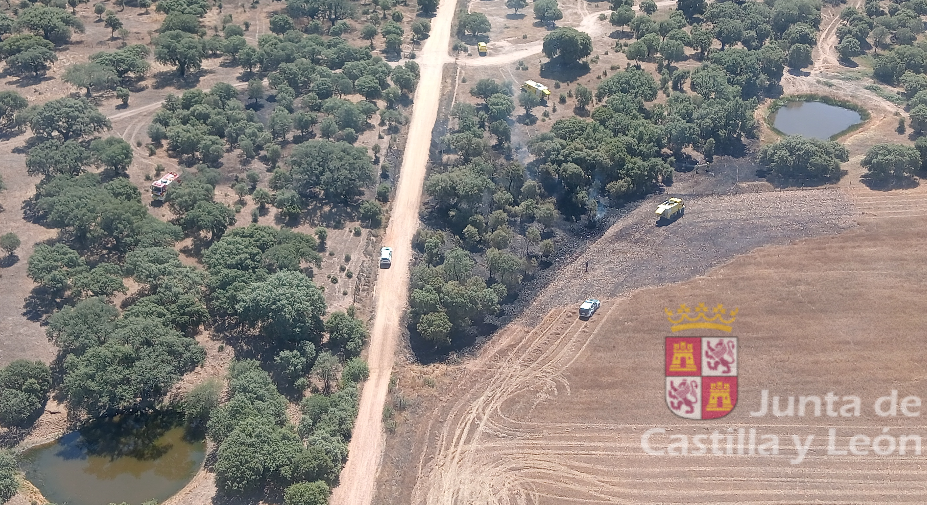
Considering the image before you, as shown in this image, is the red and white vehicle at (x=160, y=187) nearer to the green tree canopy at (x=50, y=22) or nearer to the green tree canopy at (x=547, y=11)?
the green tree canopy at (x=50, y=22)

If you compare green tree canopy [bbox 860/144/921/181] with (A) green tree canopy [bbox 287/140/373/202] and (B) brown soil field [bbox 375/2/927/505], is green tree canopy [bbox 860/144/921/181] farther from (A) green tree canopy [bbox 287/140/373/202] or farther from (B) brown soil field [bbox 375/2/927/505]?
(A) green tree canopy [bbox 287/140/373/202]

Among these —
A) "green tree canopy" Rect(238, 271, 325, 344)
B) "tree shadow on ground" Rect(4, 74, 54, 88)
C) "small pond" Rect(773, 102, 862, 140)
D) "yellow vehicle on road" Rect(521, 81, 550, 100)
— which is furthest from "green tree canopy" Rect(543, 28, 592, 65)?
"tree shadow on ground" Rect(4, 74, 54, 88)

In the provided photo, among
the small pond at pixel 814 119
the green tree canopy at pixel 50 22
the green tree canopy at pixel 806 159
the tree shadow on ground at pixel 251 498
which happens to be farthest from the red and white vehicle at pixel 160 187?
the small pond at pixel 814 119

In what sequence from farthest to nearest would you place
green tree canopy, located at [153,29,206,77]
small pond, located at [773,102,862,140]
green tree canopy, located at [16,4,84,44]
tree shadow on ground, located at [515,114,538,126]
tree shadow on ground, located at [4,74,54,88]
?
green tree canopy, located at [16,4,84,44]
green tree canopy, located at [153,29,206,77]
tree shadow on ground, located at [4,74,54,88]
small pond, located at [773,102,862,140]
tree shadow on ground, located at [515,114,538,126]

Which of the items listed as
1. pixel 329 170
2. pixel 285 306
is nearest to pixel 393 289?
pixel 285 306

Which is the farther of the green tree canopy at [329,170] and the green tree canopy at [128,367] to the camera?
the green tree canopy at [329,170]

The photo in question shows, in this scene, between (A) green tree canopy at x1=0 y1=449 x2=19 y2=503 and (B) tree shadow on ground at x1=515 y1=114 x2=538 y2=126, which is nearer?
(A) green tree canopy at x1=0 y1=449 x2=19 y2=503

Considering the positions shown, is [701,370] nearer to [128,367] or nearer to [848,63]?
[128,367]
